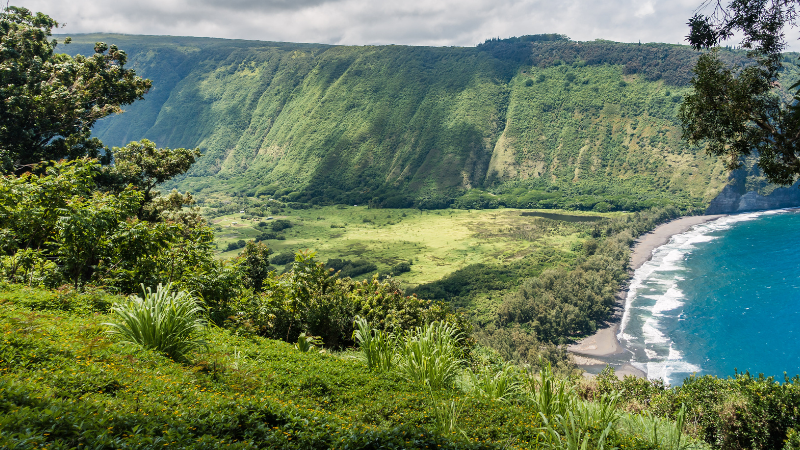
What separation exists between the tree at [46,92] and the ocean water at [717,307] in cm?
4272

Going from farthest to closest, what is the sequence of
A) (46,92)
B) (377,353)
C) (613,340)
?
1. (613,340)
2. (46,92)
3. (377,353)

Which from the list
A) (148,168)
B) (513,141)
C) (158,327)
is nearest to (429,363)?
(158,327)

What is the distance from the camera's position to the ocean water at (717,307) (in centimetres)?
3988

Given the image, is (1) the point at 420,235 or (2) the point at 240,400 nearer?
(2) the point at 240,400

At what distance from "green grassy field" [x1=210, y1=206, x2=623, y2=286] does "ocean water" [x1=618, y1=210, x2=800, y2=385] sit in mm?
20992

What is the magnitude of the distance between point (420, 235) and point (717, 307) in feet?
198

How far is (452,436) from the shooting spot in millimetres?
5398

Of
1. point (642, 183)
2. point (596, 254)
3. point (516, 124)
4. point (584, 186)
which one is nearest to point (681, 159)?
point (642, 183)

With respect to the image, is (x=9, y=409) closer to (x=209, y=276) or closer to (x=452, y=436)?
(x=452, y=436)

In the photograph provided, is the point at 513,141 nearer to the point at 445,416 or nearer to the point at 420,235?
the point at 420,235

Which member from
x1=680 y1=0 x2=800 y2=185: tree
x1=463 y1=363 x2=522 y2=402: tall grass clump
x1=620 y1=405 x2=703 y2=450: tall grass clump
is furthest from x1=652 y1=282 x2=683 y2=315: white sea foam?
x1=463 y1=363 x2=522 y2=402: tall grass clump

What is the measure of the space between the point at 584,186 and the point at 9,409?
471 ft

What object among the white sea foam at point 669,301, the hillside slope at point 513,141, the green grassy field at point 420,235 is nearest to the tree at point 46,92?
the green grassy field at point 420,235

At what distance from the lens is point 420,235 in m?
101
